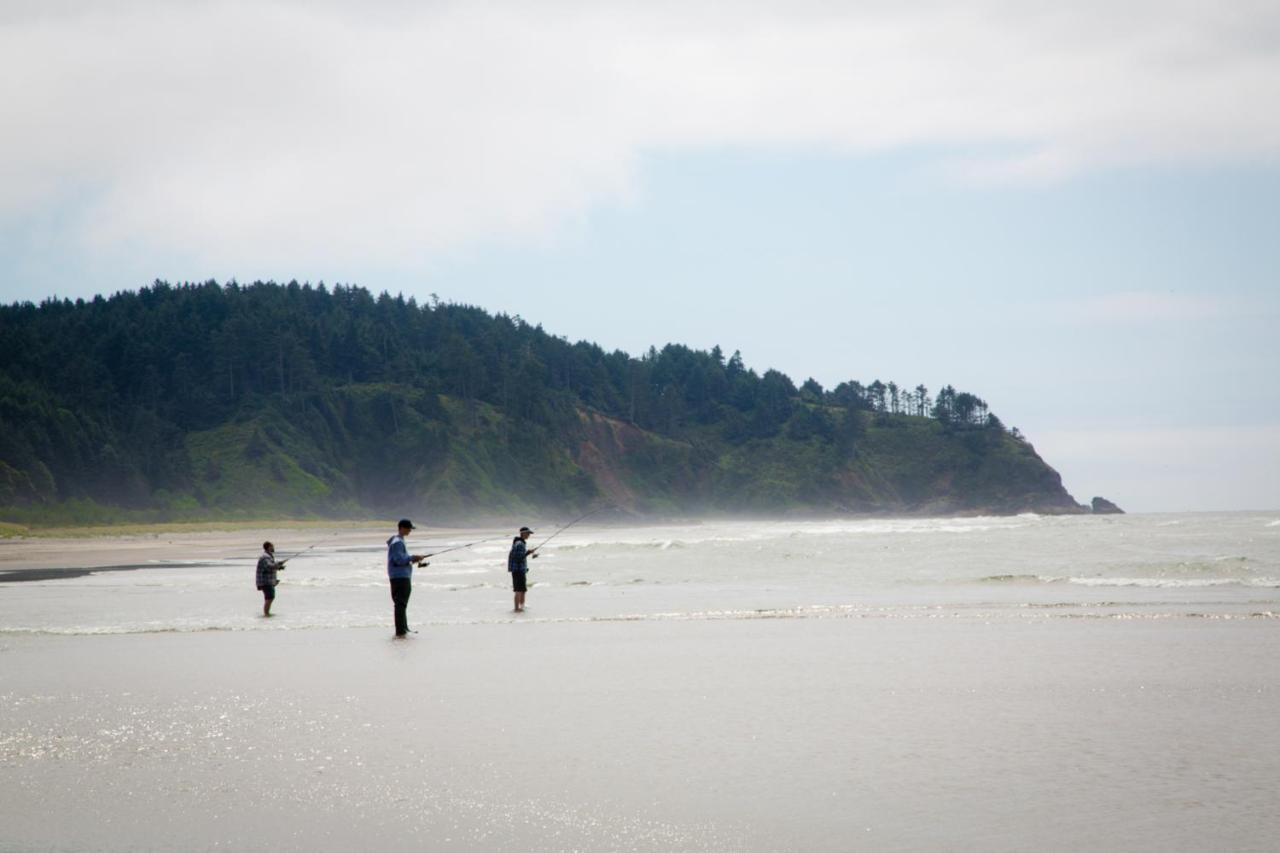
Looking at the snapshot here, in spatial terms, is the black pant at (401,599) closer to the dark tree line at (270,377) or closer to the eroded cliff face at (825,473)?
the dark tree line at (270,377)

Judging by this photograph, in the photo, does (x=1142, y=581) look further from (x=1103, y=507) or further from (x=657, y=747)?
(x=1103, y=507)

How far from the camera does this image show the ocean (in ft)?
21.2

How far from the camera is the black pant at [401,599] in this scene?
17141mm

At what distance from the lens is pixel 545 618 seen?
20.0 meters

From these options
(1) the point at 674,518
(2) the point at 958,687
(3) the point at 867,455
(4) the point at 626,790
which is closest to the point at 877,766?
(4) the point at 626,790

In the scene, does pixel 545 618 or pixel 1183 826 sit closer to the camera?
pixel 1183 826

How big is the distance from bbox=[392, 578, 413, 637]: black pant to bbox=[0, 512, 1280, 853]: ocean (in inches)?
10.4

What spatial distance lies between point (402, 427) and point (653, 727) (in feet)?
427

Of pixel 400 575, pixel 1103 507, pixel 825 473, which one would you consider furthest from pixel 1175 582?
pixel 1103 507

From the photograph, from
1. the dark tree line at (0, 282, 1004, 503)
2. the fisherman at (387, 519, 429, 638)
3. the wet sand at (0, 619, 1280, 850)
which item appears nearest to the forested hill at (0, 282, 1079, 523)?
the dark tree line at (0, 282, 1004, 503)

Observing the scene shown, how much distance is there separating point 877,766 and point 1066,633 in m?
9.17

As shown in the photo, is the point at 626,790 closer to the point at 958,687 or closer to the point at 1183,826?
the point at 1183,826

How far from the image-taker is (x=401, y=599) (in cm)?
1727

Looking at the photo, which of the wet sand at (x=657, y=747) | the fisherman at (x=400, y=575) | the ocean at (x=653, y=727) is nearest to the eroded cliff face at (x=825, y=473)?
the fisherman at (x=400, y=575)
